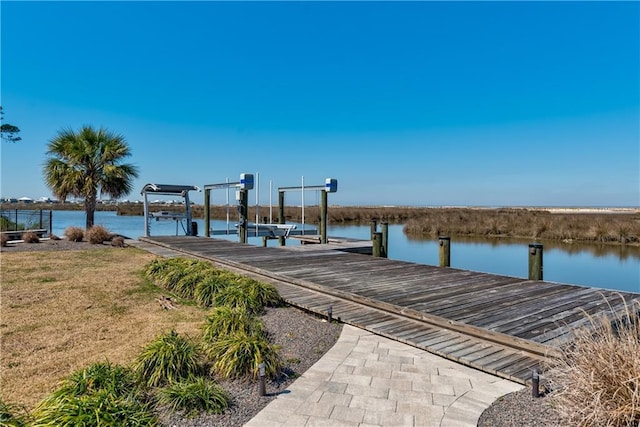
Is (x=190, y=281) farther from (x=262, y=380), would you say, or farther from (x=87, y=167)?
(x=87, y=167)

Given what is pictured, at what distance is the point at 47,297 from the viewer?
5.69 metres

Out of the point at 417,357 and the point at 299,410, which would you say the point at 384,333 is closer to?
the point at 417,357

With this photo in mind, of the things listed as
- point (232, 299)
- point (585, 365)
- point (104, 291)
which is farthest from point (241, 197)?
point (585, 365)

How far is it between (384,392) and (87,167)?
15.5m

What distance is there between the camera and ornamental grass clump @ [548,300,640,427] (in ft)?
6.77

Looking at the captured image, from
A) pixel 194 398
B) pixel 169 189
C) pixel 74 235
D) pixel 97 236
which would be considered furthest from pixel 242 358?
pixel 74 235

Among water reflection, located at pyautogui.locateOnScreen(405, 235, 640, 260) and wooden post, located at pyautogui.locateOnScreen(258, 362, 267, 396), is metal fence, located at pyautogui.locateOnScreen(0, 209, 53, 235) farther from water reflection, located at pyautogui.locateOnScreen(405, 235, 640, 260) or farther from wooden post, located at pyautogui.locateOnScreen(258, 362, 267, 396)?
water reflection, located at pyautogui.locateOnScreen(405, 235, 640, 260)

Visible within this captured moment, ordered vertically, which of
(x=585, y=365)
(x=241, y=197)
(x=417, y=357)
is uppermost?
(x=241, y=197)

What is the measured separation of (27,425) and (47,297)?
4.25 m

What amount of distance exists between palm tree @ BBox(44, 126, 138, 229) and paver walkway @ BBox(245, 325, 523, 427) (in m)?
14.1

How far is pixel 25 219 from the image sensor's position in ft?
53.1

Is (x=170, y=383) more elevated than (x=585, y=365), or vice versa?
(x=585, y=365)

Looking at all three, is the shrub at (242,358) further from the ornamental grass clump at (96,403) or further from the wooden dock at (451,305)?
the wooden dock at (451,305)

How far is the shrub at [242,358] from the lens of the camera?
302 centimetres
